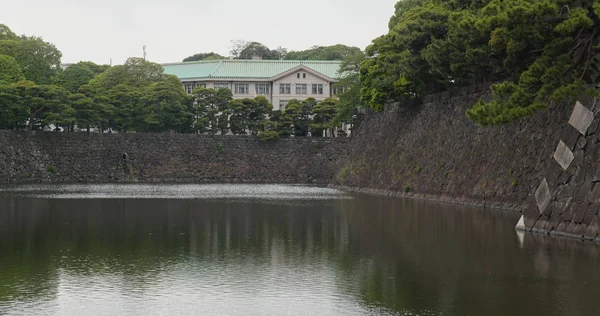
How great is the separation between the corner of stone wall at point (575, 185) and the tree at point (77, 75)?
62.0 metres

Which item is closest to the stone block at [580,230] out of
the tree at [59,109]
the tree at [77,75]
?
the tree at [59,109]

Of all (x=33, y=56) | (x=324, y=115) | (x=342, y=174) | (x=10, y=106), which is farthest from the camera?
(x=324, y=115)

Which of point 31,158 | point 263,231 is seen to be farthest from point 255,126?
point 263,231

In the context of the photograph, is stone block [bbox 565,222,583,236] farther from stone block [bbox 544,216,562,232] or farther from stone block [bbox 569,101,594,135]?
stone block [bbox 569,101,594,135]

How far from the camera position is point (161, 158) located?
227 feet

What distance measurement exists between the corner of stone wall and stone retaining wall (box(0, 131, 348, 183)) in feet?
138

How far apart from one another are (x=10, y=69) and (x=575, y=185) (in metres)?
58.9

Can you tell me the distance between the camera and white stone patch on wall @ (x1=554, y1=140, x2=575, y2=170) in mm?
20422

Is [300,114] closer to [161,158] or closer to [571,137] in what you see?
[161,158]

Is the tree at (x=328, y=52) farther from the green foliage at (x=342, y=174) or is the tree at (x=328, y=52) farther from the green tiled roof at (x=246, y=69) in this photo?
the green foliage at (x=342, y=174)

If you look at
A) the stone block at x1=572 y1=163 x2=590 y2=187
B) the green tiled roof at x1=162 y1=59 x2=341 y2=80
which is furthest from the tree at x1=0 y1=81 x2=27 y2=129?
the stone block at x1=572 y1=163 x2=590 y2=187

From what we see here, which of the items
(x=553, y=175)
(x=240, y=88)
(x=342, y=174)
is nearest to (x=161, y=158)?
(x=342, y=174)

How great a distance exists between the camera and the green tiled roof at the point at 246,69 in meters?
97.4

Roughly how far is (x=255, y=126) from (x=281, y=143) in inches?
159
